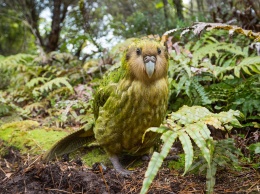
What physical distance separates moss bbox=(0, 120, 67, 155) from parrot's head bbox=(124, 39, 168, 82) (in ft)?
5.35

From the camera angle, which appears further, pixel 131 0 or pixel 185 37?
pixel 131 0

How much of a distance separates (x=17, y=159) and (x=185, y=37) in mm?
3745

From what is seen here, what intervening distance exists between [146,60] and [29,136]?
2245 millimetres

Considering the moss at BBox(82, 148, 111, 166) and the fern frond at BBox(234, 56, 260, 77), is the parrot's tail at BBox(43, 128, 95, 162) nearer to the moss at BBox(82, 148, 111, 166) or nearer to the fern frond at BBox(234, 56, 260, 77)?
the moss at BBox(82, 148, 111, 166)

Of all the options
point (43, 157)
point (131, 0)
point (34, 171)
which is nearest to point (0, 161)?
point (43, 157)

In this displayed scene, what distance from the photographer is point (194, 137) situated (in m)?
1.86

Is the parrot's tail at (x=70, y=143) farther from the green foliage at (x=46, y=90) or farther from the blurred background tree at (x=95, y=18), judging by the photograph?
the blurred background tree at (x=95, y=18)

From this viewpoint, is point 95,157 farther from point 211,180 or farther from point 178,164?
point 211,180

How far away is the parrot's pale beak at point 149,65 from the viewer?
2523 mm

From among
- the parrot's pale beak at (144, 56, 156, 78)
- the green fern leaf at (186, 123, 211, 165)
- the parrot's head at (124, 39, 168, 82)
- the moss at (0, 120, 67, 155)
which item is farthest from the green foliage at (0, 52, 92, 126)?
the green fern leaf at (186, 123, 211, 165)

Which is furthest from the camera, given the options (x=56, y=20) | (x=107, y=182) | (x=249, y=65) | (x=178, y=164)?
(x=56, y=20)

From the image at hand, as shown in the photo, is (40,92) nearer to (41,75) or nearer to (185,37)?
(41,75)

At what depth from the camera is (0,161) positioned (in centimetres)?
332

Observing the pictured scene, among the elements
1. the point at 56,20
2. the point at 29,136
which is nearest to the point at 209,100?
the point at 29,136
